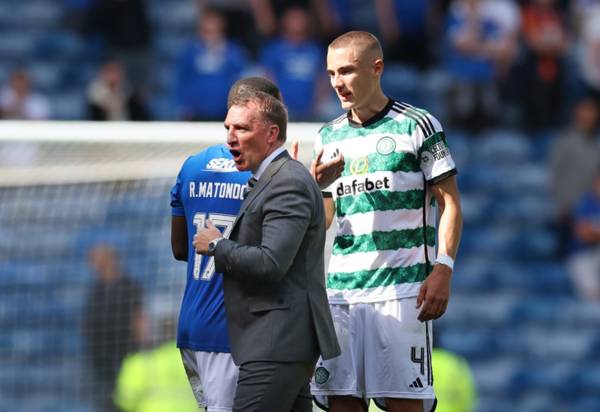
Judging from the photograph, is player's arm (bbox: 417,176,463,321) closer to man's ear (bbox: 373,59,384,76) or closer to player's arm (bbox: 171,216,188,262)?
man's ear (bbox: 373,59,384,76)

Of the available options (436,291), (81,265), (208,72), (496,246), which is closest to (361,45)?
(436,291)

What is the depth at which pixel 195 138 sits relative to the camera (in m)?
7.12

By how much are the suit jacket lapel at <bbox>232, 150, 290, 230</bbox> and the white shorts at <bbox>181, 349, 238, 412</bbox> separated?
0.59m

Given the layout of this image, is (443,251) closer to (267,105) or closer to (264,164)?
(264,164)

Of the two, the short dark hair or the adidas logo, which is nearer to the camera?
the short dark hair

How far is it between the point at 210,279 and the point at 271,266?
0.58 metres

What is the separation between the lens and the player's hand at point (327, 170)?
5.55 metres

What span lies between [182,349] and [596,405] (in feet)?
25.4

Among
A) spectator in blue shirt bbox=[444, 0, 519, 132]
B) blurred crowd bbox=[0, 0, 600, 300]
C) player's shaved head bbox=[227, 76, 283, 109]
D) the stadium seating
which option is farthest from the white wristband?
spectator in blue shirt bbox=[444, 0, 519, 132]

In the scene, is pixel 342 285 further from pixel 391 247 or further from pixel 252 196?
pixel 252 196

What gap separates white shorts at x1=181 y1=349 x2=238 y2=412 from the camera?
5.45 meters

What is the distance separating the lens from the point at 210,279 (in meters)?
5.47

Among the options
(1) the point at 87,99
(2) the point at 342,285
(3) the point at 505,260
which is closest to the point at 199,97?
(1) the point at 87,99

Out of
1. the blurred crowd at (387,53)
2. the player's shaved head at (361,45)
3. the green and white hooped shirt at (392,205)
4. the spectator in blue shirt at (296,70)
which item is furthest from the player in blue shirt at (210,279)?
the spectator in blue shirt at (296,70)
